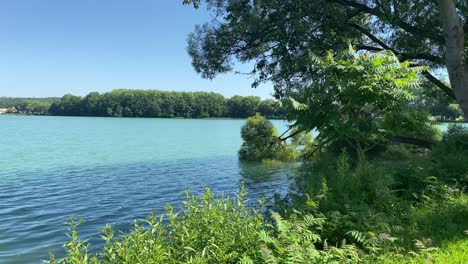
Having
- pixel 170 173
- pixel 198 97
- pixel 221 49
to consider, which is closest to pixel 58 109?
pixel 198 97

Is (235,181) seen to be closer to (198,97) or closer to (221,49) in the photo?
(221,49)

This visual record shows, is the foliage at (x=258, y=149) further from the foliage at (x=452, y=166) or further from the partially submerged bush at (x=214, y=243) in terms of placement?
the partially submerged bush at (x=214, y=243)

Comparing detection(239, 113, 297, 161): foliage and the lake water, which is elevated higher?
detection(239, 113, 297, 161): foliage

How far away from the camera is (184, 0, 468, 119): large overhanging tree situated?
1112 cm

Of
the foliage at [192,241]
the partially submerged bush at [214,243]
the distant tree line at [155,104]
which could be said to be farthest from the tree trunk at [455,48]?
the distant tree line at [155,104]

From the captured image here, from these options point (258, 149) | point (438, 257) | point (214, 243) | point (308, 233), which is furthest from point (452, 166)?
point (258, 149)

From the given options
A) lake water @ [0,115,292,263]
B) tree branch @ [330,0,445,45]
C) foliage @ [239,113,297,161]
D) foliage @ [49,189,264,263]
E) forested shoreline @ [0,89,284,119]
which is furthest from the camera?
forested shoreline @ [0,89,284,119]

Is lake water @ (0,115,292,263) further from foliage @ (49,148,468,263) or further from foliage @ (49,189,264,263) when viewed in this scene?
foliage @ (49,189,264,263)

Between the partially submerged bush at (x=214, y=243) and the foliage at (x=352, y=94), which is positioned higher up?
the foliage at (x=352, y=94)

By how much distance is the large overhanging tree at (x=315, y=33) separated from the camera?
36.5ft

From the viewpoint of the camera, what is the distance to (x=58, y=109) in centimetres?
18788

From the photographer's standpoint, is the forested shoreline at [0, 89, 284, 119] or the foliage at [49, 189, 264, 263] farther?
the forested shoreline at [0, 89, 284, 119]

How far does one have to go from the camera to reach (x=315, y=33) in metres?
12.2

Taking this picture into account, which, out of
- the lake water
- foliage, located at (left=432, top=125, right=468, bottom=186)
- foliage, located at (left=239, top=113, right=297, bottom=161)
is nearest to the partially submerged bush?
foliage, located at (left=432, top=125, right=468, bottom=186)
